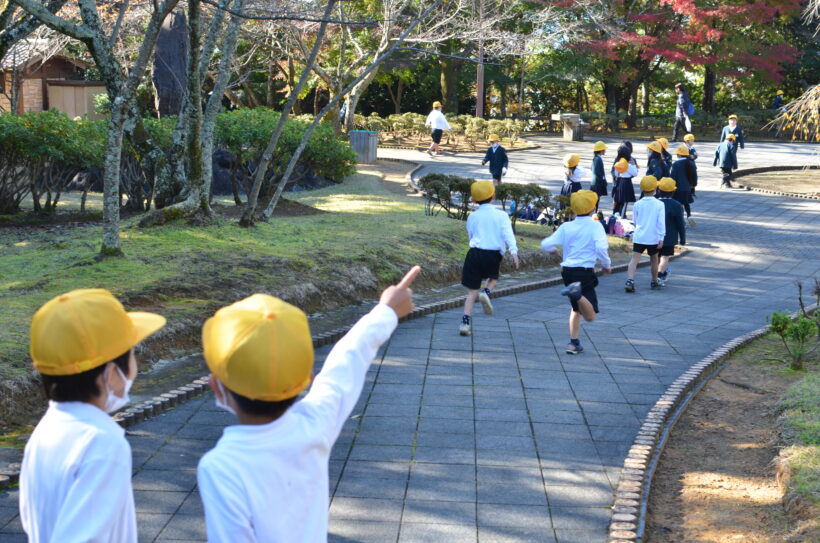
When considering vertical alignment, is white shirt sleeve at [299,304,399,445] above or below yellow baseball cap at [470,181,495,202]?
below

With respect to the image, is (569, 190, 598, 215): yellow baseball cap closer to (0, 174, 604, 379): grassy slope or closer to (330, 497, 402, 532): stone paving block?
(0, 174, 604, 379): grassy slope

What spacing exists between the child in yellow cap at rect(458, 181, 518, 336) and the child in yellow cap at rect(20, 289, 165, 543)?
6.69 metres

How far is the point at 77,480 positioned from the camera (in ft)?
7.43

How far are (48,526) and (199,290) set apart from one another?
6733mm

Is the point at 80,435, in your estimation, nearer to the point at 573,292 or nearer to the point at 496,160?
the point at 573,292

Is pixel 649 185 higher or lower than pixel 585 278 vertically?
higher

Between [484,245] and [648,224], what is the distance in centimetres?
383

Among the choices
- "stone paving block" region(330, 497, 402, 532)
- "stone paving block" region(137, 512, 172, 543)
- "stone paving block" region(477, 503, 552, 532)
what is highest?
"stone paving block" region(137, 512, 172, 543)

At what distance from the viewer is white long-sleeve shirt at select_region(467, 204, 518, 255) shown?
29.6 feet

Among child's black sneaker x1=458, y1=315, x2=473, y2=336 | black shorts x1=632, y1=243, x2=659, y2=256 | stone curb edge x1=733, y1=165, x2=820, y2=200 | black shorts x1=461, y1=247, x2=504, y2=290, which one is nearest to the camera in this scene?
child's black sneaker x1=458, y1=315, x2=473, y2=336

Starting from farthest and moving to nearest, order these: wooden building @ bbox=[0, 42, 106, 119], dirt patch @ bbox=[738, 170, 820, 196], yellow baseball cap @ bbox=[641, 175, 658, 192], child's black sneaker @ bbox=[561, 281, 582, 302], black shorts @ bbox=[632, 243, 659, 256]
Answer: wooden building @ bbox=[0, 42, 106, 119] → dirt patch @ bbox=[738, 170, 820, 196] → black shorts @ bbox=[632, 243, 659, 256] → yellow baseball cap @ bbox=[641, 175, 658, 192] → child's black sneaker @ bbox=[561, 281, 582, 302]

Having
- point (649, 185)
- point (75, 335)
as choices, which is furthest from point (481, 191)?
point (75, 335)

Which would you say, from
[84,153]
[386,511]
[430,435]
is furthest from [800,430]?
[84,153]

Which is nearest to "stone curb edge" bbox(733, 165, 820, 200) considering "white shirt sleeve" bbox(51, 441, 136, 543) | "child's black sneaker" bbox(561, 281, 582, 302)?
"child's black sneaker" bbox(561, 281, 582, 302)
